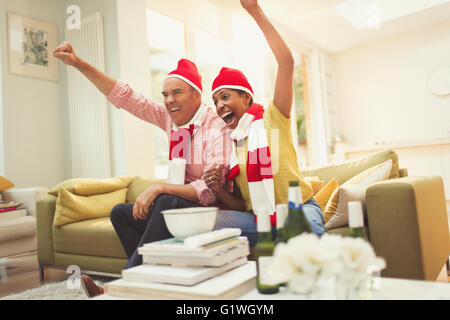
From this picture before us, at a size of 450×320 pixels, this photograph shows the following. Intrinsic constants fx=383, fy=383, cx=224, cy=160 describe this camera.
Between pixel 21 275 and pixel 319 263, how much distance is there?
2.68 m

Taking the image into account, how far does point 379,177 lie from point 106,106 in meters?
2.99

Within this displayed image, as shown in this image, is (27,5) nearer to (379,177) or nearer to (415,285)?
(379,177)

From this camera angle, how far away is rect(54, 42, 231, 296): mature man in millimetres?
1401

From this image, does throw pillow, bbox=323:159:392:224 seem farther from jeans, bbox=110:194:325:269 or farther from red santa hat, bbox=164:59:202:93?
red santa hat, bbox=164:59:202:93

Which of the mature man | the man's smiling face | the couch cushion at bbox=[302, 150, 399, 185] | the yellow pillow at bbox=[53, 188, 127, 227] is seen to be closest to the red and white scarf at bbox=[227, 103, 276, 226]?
the mature man

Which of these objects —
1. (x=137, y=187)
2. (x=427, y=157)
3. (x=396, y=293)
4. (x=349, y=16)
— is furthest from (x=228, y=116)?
(x=349, y=16)

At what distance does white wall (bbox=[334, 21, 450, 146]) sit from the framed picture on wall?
5535 millimetres

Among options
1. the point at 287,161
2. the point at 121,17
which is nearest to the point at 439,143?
the point at 121,17

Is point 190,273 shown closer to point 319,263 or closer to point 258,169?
point 319,263

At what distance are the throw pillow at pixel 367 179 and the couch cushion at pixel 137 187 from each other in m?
1.45

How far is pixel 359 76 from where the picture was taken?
754cm

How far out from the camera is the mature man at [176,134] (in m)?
1.40

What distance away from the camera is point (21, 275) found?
2701mm

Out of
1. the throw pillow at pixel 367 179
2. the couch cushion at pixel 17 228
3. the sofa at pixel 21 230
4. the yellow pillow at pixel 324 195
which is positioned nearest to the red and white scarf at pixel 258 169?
the throw pillow at pixel 367 179
